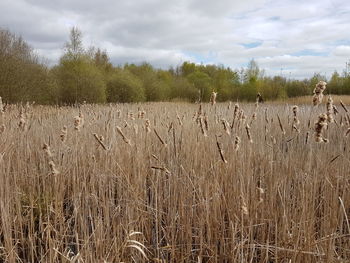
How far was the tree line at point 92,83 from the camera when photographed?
1428cm

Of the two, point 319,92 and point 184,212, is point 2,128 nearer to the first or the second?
point 184,212

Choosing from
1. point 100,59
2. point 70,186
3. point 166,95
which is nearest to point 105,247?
point 70,186

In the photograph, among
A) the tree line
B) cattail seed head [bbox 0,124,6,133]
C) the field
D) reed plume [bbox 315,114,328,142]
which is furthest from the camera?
the tree line

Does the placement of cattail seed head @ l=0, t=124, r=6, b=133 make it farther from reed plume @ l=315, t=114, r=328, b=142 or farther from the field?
reed plume @ l=315, t=114, r=328, b=142

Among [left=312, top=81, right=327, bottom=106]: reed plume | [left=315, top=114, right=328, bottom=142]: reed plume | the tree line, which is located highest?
the tree line

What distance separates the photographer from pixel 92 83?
19906mm

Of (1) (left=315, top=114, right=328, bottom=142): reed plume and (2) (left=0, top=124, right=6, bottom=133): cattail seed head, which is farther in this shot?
(2) (left=0, top=124, right=6, bottom=133): cattail seed head

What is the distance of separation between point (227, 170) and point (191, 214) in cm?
66

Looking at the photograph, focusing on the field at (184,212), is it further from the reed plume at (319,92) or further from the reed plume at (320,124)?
the reed plume at (319,92)

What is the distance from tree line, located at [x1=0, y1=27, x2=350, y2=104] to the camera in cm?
1428

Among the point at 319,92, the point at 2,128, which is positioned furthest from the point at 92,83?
the point at 319,92

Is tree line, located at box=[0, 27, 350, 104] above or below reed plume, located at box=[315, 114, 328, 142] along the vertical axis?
above

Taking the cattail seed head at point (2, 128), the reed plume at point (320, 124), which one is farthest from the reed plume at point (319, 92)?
the cattail seed head at point (2, 128)

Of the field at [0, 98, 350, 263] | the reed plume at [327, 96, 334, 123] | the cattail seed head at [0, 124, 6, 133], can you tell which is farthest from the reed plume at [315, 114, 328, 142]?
the cattail seed head at [0, 124, 6, 133]
